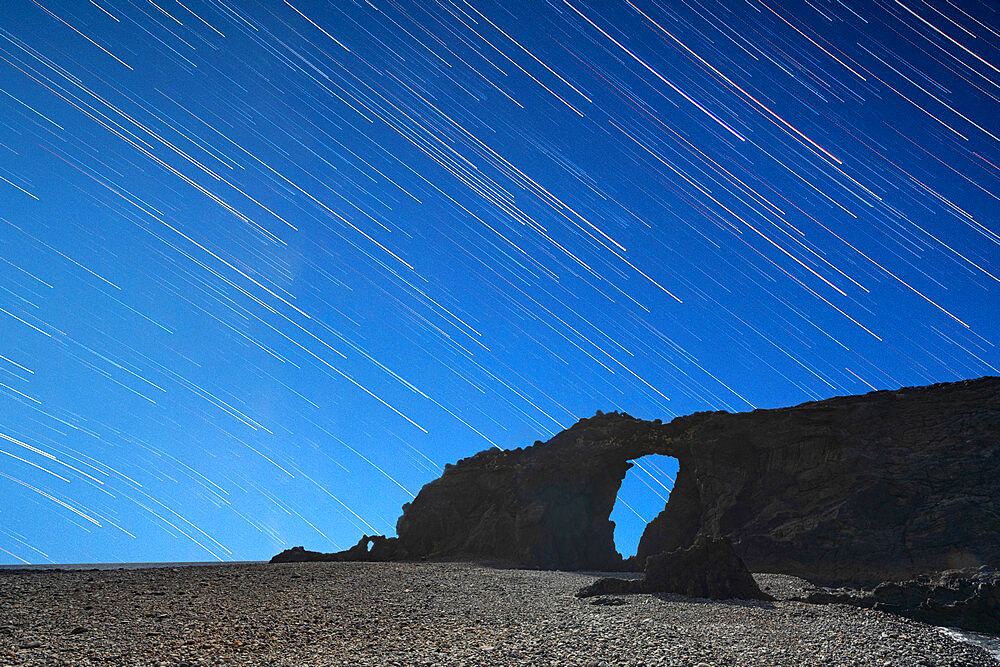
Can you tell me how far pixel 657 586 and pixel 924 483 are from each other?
68.6ft

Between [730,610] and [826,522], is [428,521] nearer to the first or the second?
[826,522]

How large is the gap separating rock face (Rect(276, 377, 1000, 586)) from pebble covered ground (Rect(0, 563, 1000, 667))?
48.0 feet

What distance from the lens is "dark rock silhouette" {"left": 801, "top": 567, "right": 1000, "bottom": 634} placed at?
17.4 metres

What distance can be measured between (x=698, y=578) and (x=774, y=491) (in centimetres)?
2068

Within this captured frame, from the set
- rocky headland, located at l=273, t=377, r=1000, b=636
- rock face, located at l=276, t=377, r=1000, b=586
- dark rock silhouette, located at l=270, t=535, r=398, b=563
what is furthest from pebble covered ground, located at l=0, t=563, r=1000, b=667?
dark rock silhouette, located at l=270, t=535, r=398, b=563

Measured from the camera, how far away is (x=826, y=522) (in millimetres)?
33219

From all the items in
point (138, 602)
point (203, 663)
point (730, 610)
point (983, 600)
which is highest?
point (138, 602)

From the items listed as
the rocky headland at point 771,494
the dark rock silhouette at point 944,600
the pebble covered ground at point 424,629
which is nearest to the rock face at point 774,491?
the rocky headland at point 771,494

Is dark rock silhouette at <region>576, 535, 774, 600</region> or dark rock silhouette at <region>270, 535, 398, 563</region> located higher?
dark rock silhouette at <region>270, 535, 398, 563</region>

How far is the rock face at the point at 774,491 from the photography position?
30441 mm

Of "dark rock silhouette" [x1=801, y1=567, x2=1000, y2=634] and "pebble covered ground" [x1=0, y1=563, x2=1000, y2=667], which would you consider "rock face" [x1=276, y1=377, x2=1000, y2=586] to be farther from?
"pebble covered ground" [x1=0, y1=563, x2=1000, y2=667]

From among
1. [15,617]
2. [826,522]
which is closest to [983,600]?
[826,522]

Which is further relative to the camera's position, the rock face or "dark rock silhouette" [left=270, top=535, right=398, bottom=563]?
"dark rock silhouette" [left=270, top=535, right=398, bottom=563]

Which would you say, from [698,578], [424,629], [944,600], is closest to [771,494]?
[698,578]
